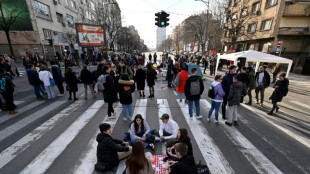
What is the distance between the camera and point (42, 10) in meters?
22.8

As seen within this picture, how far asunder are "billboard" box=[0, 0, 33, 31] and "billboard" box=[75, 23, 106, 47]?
34.2 feet

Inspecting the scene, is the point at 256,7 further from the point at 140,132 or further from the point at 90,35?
the point at 140,132

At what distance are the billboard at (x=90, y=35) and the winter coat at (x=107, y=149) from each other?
57.9ft

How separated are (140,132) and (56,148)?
2.46 meters

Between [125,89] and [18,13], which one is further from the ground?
[18,13]

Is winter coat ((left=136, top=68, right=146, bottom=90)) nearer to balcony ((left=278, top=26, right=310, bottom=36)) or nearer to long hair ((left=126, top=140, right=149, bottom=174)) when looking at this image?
long hair ((left=126, top=140, right=149, bottom=174))

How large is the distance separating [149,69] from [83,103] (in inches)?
158

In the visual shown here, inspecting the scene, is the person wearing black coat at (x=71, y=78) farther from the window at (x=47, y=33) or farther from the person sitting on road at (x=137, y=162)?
the window at (x=47, y=33)

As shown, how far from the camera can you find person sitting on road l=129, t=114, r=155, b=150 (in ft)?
12.3

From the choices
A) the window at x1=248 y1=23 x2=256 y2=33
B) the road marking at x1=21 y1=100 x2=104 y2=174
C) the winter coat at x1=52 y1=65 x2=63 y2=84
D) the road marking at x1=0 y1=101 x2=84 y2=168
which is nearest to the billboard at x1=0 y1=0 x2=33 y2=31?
the winter coat at x1=52 y1=65 x2=63 y2=84

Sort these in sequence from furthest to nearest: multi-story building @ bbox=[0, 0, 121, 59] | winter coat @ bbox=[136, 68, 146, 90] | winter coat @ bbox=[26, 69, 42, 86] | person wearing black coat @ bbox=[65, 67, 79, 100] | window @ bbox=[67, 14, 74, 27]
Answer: window @ bbox=[67, 14, 74, 27], multi-story building @ bbox=[0, 0, 121, 59], winter coat @ bbox=[136, 68, 146, 90], winter coat @ bbox=[26, 69, 42, 86], person wearing black coat @ bbox=[65, 67, 79, 100]

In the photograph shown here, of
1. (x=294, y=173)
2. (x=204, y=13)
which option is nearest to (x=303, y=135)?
(x=294, y=173)

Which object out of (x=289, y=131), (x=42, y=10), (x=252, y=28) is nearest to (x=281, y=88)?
(x=289, y=131)

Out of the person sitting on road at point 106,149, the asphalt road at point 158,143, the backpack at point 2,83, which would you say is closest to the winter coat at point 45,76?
the asphalt road at point 158,143
